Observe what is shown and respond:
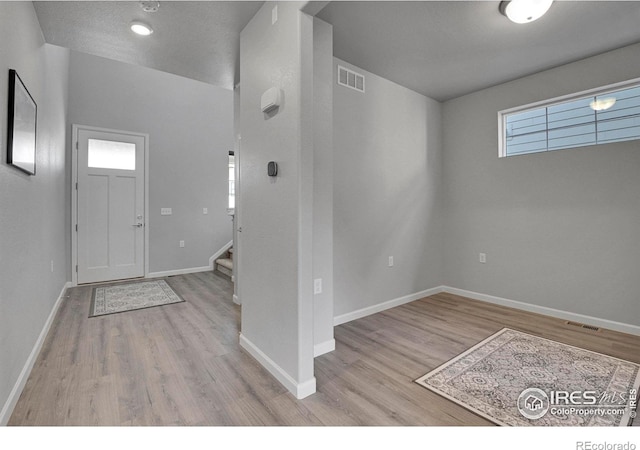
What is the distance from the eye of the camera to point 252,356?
2.36 m

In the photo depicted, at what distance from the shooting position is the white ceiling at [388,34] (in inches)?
90.1

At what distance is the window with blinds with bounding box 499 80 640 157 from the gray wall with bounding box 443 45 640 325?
10 centimetres

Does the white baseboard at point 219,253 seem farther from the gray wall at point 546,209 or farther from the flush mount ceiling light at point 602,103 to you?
the flush mount ceiling light at point 602,103

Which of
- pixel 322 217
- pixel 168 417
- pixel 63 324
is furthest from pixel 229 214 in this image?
pixel 168 417

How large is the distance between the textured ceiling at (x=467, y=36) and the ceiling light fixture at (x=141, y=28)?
4.76ft

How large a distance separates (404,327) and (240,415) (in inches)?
73.3

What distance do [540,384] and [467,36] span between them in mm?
2833

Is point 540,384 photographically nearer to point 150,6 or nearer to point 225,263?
point 150,6

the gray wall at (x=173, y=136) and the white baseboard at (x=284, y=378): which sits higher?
the gray wall at (x=173, y=136)

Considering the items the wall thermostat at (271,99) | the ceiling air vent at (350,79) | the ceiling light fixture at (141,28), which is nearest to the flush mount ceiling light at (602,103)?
the ceiling air vent at (350,79)

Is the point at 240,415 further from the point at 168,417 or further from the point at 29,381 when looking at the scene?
the point at 29,381
